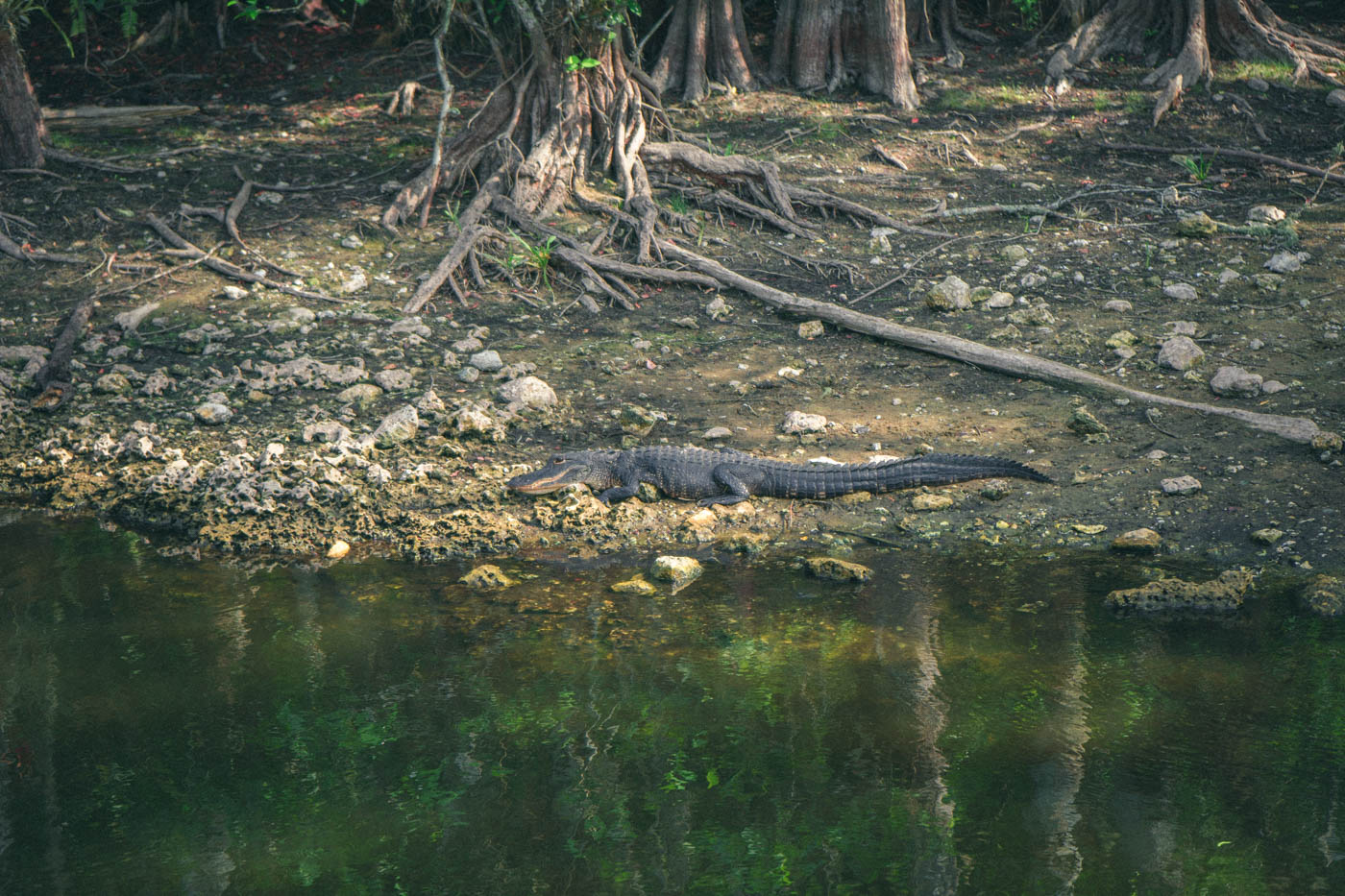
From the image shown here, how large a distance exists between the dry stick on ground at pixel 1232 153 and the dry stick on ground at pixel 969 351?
410cm

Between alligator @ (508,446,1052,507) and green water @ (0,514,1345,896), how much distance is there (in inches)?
23.8

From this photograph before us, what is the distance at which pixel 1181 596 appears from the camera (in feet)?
16.6

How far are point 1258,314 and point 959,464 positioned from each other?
3.08 metres

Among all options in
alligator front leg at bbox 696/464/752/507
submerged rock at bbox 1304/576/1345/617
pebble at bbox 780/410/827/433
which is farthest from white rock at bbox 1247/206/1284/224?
alligator front leg at bbox 696/464/752/507

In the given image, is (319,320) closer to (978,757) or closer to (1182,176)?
(978,757)

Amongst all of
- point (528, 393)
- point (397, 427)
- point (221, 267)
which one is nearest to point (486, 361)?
point (528, 393)

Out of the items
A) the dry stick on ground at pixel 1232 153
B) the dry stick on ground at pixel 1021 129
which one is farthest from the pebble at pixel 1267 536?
the dry stick on ground at pixel 1021 129

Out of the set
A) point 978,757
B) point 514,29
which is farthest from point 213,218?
point 978,757

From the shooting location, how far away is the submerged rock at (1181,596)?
505 cm

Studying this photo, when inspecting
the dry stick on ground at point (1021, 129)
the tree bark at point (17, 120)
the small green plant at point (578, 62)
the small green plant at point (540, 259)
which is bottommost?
the small green plant at point (540, 259)

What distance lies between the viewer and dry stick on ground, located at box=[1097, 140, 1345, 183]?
9570mm

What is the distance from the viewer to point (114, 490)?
21.8ft

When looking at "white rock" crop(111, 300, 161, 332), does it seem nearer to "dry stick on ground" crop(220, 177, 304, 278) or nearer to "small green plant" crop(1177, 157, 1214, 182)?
"dry stick on ground" crop(220, 177, 304, 278)

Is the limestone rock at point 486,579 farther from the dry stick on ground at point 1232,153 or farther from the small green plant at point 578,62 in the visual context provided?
the dry stick on ground at point 1232,153
